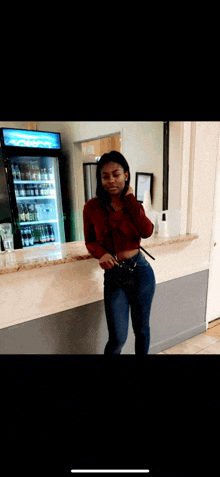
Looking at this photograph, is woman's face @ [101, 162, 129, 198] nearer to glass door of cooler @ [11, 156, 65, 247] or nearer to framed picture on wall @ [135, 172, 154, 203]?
framed picture on wall @ [135, 172, 154, 203]

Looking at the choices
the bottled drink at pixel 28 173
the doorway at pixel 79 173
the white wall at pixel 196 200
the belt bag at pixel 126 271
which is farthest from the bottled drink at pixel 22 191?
the belt bag at pixel 126 271

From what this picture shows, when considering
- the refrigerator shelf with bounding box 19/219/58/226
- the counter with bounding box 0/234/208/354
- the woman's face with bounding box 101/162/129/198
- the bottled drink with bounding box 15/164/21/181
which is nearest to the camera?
the woman's face with bounding box 101/162/129/198

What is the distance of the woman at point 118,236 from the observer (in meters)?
1.29

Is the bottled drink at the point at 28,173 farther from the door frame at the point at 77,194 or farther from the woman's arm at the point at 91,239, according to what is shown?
the woman's arm at the point at 91,239

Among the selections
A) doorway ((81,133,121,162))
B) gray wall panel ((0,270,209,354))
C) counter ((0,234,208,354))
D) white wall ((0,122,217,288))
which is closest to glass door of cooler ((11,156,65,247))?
doorway ((81,133,121,162))

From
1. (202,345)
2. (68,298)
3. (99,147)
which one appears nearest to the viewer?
(68,298)

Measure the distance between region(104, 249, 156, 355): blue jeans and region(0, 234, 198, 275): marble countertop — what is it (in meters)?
0.25

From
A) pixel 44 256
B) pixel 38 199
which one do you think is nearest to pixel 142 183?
pixel 44 256

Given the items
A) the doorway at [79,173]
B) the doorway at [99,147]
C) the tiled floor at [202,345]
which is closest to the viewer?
the tiled floor at [202,345]

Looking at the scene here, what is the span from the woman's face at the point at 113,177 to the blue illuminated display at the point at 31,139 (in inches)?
87.6

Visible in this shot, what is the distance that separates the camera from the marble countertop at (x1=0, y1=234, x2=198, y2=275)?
53.6 inches

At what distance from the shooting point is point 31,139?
125 inches

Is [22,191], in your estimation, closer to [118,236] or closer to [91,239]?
[91,239]

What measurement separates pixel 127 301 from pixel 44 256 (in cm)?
55
